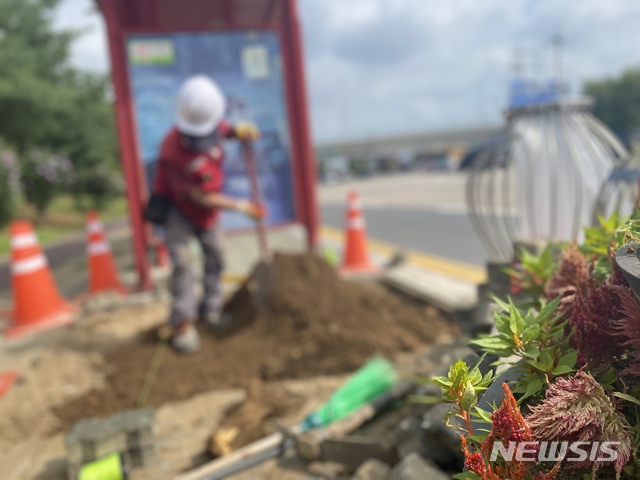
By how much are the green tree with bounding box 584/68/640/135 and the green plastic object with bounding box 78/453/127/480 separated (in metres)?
55.6

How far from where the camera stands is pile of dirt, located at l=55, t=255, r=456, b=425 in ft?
11.2

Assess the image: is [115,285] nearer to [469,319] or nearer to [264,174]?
[264,174]

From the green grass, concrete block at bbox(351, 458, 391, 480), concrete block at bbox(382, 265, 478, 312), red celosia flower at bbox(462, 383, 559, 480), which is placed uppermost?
red celosia flower at bbox(462, 383, 559, 480)

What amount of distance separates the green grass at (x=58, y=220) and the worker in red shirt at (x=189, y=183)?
1099cm

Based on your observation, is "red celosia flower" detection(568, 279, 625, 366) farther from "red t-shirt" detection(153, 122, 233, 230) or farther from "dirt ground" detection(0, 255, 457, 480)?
"red t-shirt" detection(153, 122, 233, 230)

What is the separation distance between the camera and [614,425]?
895 mm

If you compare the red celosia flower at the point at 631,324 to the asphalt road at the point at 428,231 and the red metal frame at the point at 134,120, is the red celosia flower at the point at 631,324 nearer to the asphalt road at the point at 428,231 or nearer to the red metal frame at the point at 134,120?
the red metal frame at the point at 134,120

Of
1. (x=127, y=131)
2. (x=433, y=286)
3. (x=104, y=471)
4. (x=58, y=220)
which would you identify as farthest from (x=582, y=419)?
(x=58, y=220)

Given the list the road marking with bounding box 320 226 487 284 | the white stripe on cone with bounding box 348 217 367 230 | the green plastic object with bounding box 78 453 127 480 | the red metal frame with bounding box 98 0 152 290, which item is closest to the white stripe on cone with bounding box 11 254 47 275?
the red metal frame with bounding box 98 0 152 290

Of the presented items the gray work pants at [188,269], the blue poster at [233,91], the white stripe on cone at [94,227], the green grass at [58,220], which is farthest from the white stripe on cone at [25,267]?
the green grass at [58,220]

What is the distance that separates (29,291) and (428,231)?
7350 millimetres

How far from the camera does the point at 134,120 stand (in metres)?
5.61

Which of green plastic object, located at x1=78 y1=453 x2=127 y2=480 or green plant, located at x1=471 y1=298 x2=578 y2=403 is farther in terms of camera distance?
green plastic object, located at x1=78 y1=453 x2=127 y2=480

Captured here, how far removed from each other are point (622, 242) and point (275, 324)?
311cm
